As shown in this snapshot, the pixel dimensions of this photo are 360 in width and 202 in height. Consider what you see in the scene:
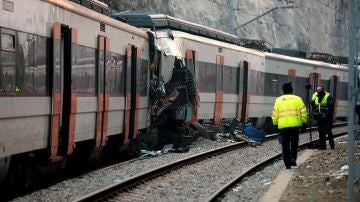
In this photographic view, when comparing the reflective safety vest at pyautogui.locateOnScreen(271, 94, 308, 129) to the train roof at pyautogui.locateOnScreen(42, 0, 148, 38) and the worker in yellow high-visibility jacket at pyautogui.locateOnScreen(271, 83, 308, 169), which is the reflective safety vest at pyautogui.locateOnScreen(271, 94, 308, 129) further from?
the train roof at pyautogui.locateOnScreen(42, 0, 148, 38)

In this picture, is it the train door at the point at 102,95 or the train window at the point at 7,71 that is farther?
the train door at the point at 102,95

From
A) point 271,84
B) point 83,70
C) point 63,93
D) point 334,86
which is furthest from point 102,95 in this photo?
point 334,86

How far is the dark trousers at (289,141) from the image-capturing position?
1339cm

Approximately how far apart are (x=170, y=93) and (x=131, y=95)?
10.2ft

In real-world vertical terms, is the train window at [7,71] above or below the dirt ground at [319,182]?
above

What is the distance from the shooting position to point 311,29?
69.8 m

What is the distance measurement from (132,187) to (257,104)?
16760 millimetres

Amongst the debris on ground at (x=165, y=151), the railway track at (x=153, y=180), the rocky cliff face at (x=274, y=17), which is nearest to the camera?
the railway track at (x=153, y=180)

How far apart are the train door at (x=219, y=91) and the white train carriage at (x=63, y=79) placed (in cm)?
724

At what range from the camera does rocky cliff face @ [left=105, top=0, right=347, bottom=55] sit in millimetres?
46188

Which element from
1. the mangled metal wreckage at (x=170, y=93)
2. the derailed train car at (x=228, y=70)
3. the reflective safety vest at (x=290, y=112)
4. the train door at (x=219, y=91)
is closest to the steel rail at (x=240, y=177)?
the reflective safety vest at (x=290, y=112)

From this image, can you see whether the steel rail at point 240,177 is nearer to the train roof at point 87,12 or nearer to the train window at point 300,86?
the train roof at point 87,12

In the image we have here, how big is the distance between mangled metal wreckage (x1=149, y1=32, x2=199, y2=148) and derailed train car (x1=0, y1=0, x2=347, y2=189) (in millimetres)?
30

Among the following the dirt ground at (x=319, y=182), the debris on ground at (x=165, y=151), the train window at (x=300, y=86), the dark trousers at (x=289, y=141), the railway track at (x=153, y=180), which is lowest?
the debris on ground at (x=165, y=151)
